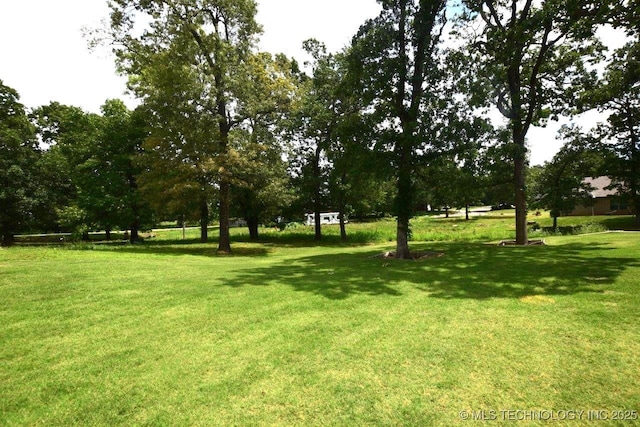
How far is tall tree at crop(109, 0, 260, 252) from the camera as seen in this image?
18516 millimetres

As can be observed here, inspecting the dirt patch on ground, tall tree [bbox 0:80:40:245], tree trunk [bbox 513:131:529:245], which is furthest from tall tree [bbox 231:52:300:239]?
tall tree [bbox 0:80:40:245]

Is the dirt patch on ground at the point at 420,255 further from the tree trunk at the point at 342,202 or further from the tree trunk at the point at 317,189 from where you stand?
the tree trunk at the point at 317,189

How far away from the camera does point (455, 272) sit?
10484mm

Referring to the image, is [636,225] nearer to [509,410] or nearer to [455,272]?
[455,272]

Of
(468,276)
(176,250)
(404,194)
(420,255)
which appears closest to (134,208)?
(176,250)

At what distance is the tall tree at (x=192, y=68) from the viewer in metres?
18.5

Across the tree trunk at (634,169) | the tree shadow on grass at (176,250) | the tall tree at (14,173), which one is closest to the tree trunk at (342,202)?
the tree shadow on grass at (176,250)

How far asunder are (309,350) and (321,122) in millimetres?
24576

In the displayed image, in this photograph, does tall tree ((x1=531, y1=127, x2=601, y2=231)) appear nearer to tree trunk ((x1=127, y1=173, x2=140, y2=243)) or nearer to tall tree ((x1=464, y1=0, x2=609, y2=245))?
tall tree ((x1=464, y1=0, x2=609, y2=245))

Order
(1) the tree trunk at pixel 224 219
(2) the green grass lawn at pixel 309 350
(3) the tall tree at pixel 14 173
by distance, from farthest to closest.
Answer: (3) the tall tree at pixel 14 173 < (1) the tree trunk at pixel 224 219 < (2) the green grass lawn at pixel 309 350

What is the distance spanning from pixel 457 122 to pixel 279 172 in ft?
39.7

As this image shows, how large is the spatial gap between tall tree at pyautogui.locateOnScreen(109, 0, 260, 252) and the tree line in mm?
88

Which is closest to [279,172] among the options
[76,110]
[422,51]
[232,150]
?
[232,150]

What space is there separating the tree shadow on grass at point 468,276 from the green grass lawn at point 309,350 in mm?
130
